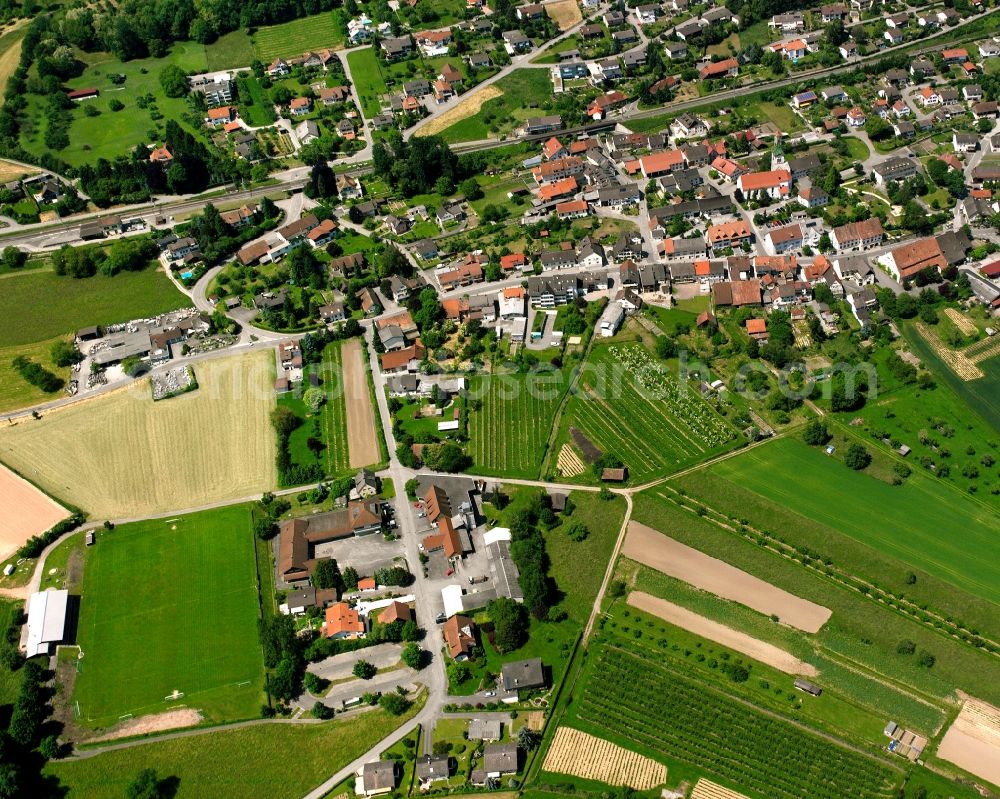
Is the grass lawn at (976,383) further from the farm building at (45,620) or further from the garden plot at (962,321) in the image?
the farm building at (45,620)

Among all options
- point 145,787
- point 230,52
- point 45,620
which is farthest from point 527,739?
point 230,52

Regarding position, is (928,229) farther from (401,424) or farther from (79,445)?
(79,445)

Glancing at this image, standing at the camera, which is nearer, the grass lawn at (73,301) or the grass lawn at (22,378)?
the grass lawn at (22,378)

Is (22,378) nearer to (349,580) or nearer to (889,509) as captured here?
(349,580)

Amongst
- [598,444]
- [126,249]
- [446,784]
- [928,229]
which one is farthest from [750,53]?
[446,784]

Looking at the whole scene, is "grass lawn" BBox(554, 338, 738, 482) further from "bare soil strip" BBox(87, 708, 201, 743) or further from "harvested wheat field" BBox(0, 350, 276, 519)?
"bare soil strip" BBox(87, 708, 201, 743)

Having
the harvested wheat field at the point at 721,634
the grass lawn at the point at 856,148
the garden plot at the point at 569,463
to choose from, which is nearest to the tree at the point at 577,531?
the garden plot at the point at 569,463

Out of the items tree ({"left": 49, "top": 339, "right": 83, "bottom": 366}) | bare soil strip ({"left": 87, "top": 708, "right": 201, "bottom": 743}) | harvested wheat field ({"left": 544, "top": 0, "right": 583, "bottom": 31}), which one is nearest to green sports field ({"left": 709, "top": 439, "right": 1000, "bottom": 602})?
bare soil strip ({"left": 87, "top": 708, "right": 201, "bottom": 743})
